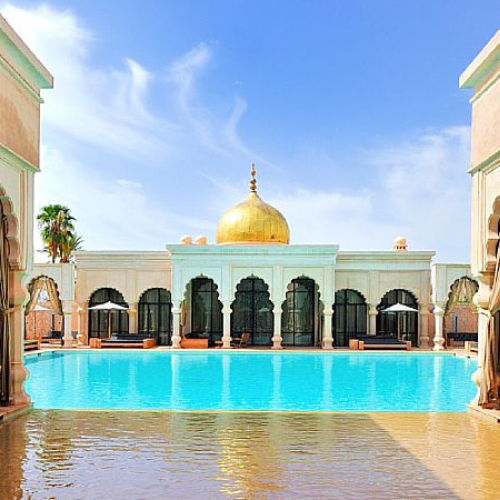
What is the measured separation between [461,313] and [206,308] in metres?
10.7

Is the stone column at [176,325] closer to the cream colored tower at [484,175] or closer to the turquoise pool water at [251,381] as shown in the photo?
the turquoise pool water at [251,381]

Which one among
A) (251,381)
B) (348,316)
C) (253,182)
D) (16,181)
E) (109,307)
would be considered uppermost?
(253,182)

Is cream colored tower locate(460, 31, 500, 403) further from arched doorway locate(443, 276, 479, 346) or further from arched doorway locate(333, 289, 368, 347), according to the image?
arched doorway locate(333, 289, 368, 347)

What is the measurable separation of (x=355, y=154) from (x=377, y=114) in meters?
1.79

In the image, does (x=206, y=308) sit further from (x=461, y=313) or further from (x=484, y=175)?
(x=484, y=175)

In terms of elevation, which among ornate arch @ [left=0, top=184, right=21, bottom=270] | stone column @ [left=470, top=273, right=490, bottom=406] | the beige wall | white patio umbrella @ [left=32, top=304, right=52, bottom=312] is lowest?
white patio umbrella @ [left=32, top=304, right=52, bottom=312]

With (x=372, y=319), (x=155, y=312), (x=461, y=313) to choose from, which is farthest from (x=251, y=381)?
(x=461, y=313)

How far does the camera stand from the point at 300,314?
983 inches

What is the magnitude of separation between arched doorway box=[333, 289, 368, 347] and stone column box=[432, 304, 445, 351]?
A: 2820 mm

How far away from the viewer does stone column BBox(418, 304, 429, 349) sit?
24.3 meters

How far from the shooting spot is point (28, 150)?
864cm

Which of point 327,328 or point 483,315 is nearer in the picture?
point 483,315

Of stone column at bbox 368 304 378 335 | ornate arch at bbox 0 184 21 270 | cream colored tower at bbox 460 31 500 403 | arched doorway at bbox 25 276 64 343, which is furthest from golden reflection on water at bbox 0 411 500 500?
arched doorway at bbox 25 276 64 343

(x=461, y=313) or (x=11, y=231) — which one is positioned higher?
(x=11, y=231)
